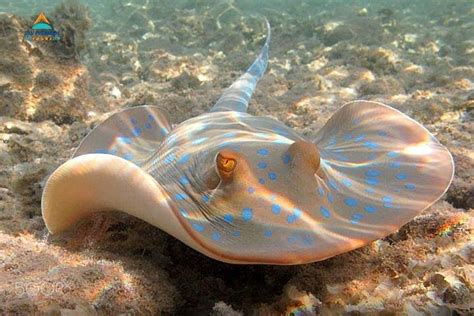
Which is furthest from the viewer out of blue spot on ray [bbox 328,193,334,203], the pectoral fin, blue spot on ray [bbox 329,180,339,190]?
the pectoral fin

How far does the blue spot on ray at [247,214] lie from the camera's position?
6.89 ft

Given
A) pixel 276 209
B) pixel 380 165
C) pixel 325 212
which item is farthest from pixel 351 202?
pixel 380 165

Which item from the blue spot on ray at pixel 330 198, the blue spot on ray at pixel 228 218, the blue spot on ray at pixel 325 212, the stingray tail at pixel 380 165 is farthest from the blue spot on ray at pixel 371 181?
the blue spot on ray at pixel 228 218

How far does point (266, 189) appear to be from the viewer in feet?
7.45

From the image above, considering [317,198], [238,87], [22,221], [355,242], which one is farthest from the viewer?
[238,87]

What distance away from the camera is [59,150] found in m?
4.81

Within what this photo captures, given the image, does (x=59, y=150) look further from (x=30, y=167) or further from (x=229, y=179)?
(x=229, y=179)

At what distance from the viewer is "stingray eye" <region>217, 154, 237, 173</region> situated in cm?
233

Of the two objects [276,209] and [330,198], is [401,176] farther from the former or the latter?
[276,209]

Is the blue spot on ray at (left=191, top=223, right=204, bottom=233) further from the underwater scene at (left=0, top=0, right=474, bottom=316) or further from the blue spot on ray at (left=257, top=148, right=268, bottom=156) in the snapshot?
the blue spot on ray at (left=257, top=148, right=268, bottom=156)

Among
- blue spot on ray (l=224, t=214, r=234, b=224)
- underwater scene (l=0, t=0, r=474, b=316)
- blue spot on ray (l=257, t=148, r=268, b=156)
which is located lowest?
underwater scene (l=0, t=0, r=474, b=316)

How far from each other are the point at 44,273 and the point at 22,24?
5570mm

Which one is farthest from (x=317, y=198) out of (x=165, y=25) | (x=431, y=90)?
(x=165, y=25)

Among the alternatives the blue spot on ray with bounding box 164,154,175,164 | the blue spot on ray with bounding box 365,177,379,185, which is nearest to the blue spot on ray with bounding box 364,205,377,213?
the blue spot on ray with bounding box 365,177,379,185
